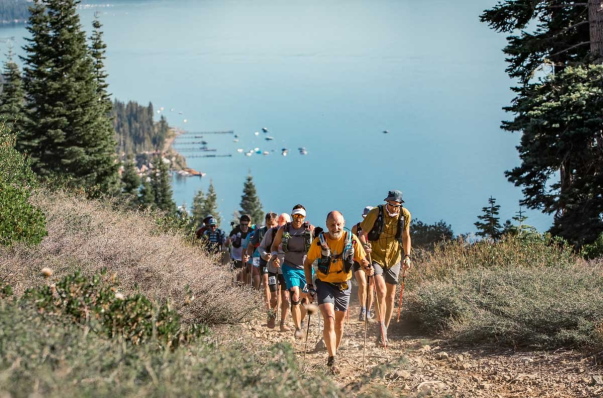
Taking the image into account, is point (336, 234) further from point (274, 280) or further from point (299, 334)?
point (274, 280)

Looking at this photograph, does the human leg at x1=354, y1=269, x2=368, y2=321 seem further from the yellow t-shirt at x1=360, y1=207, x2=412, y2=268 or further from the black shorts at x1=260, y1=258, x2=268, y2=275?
the black shorts at x1=260, y1=258, x2=268, y2=275

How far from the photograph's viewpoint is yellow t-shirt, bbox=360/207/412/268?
8.50 m

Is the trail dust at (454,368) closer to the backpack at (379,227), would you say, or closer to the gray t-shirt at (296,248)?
the gray t-shirt at (296,248)

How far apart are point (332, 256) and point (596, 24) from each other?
10859mm

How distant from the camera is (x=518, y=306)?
8.40 meters

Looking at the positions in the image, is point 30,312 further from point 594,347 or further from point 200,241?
point 200,241

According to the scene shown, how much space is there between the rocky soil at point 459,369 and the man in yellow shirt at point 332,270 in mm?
406

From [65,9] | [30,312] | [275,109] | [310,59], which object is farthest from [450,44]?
[30,312]

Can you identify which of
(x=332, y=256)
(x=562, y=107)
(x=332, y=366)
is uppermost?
(x=562, y=107)

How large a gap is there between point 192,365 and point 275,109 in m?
146

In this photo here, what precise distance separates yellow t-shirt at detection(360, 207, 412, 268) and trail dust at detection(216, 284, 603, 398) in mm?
987

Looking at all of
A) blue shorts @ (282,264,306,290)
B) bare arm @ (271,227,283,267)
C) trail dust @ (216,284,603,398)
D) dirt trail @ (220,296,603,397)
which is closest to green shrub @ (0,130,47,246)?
trail dust @ (216,284,603,398)

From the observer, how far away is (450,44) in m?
183

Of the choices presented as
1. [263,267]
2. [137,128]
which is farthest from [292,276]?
[137,128]
